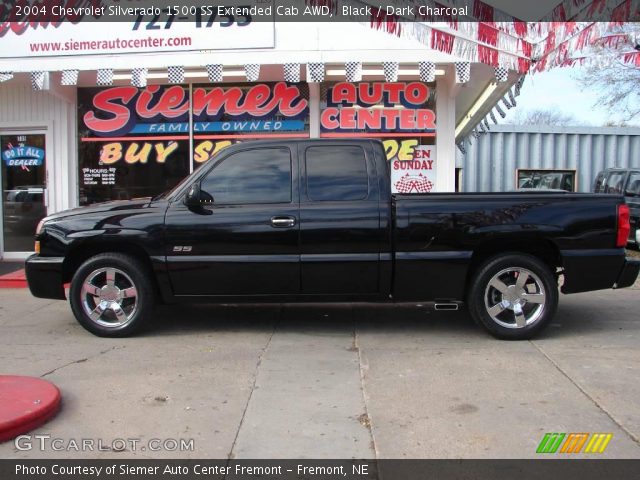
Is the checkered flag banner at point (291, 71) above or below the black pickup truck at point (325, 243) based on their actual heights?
above

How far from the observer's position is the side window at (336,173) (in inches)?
219

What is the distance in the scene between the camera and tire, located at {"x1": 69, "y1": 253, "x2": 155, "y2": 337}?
18.4 ft

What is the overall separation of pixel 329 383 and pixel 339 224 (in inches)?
62.1

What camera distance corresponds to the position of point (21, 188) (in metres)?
10.3

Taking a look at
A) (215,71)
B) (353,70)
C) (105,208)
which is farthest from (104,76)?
(105,208)

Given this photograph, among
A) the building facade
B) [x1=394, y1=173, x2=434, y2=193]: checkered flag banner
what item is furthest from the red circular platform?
[x1=394, y1=173, x2=434, y2=193]: checkered flag banner

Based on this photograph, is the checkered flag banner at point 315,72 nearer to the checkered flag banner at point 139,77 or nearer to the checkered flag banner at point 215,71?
the checkered flag banner at point 215,71

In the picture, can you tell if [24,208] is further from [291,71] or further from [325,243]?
[325,243]

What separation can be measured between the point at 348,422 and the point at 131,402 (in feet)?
5.08

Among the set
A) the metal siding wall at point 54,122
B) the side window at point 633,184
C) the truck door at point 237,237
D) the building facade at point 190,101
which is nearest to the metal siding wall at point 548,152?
the side window at point 633,184

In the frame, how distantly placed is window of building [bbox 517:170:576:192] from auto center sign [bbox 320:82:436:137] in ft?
36.3

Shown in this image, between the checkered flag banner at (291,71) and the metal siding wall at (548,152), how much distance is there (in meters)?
11.9

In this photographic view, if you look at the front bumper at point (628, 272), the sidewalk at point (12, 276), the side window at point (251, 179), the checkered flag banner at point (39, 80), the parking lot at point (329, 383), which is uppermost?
the checkered flag banner at point (39, 80)
